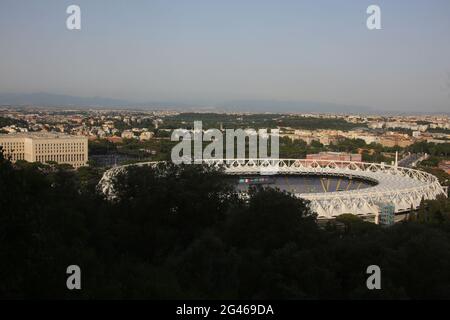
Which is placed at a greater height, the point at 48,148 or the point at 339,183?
the point at 48,148

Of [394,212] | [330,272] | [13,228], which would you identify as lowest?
[394,212]

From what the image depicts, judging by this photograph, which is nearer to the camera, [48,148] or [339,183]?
[339,183]

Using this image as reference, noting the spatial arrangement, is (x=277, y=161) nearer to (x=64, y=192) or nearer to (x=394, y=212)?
(x=394, y=212)

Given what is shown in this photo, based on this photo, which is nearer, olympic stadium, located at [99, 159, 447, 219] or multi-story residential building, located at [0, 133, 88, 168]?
olympic stadium, located at [99, 159, 447, 219]

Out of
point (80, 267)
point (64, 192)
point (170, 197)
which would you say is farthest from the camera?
point (64, 192)
